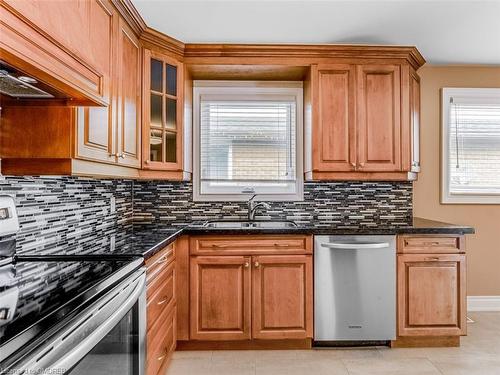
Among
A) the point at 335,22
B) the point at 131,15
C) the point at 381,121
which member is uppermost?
the point at 335,22

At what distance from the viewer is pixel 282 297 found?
264cm

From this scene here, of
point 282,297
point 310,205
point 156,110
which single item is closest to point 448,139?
point 310,205

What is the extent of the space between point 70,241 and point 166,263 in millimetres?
562

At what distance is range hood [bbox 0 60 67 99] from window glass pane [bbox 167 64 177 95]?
1.46 m

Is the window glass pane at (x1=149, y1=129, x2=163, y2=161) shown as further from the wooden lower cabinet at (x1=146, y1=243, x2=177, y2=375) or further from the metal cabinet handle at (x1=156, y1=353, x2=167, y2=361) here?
the metal cabinet handle at (x1=156, y1=353, x2=167, y2=361)

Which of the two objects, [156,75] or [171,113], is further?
[171,113]

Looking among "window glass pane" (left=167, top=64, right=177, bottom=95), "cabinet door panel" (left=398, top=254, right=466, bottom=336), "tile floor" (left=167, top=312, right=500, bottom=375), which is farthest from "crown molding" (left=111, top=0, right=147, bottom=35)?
"cabinet door panel" (left=398, top=254, right=466, bottom=336)

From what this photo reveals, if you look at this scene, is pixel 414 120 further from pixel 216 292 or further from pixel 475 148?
pixel 216 292

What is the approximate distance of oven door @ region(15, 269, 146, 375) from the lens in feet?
2.70

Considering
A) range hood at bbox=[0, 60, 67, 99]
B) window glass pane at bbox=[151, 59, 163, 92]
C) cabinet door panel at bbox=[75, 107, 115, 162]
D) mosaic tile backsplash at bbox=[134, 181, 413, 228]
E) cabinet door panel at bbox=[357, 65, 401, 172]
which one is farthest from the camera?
mosaic tile backsplash at bbox=[134, 181, 413, 228]

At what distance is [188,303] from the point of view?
2625 millimetres

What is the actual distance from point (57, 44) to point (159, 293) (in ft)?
4.78

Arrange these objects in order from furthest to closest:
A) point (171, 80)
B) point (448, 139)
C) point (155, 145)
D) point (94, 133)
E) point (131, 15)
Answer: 1. point (448, 139)
2. point (171, 80)
3. point (155, 145)
4. point (131, 15)
5. point (94, 133)

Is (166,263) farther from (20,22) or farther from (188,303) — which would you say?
(20,22)
